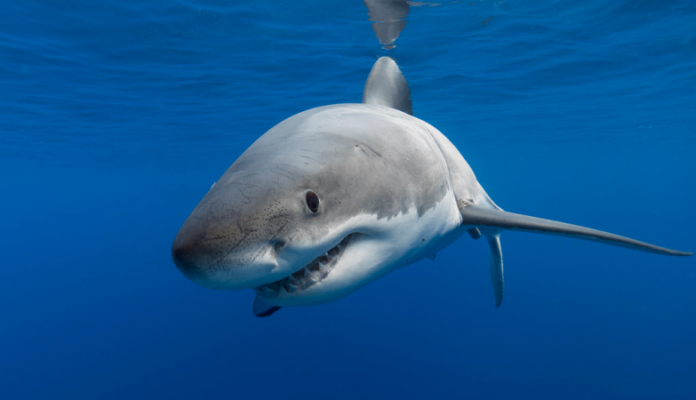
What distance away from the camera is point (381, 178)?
2.13 meters

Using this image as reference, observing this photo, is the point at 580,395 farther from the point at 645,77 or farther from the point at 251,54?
the point at 251,54

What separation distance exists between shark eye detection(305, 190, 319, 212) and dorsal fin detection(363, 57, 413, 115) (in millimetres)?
3063

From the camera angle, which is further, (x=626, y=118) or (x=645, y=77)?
(x=626, y=118)

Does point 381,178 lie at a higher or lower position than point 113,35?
lower

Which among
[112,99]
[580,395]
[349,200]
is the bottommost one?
[580,395]

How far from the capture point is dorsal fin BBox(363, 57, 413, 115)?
180 inches

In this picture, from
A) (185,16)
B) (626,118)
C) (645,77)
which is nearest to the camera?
(185,16)

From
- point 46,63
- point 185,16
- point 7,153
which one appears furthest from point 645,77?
point 7,153

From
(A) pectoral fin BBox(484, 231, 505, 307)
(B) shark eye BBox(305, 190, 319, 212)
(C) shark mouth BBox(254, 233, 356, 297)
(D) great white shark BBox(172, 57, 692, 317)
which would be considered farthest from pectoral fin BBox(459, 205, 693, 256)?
(A) pectoral fin BBox(484, 231, 505, 307)

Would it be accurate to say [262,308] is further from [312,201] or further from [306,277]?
[312,201]

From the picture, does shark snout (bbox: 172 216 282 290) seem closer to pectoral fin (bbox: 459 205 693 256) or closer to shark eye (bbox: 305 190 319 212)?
shark eye (bbox: 305 190 319 212)

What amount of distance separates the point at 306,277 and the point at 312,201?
1.36 feet

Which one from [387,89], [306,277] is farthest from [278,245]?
[387,89]

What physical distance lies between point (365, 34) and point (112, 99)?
10.7 metres
